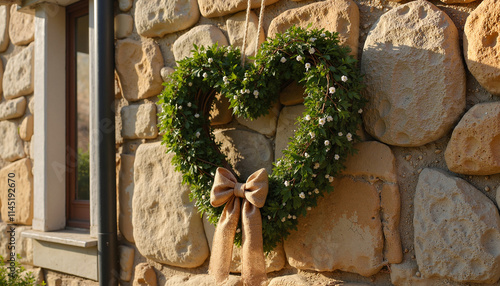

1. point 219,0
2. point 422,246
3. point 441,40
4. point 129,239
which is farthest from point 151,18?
point 422,246

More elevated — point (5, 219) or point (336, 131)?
point (336, 131)

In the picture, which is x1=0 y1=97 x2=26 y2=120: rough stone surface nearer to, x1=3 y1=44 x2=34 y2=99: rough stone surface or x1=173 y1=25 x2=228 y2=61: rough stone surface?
x1=3 y1=44 x2=34 y2=99: rough stone surface

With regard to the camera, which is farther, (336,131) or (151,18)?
(151,18)

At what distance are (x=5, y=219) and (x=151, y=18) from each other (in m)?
1.95

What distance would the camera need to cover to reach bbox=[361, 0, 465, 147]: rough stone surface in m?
Result: 1.63

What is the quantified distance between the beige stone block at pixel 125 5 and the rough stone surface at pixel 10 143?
134 centimetres

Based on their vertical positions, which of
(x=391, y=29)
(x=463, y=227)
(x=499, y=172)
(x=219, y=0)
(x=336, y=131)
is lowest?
(x=463, y=227)

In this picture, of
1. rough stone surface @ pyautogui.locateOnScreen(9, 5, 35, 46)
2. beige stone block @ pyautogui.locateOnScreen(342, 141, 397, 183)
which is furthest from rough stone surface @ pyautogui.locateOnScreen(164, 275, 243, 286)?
rough stone surface @ pyautogui.locateOnScreen(9, 5, 35, 46)

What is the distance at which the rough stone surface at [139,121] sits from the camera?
2.48 meters

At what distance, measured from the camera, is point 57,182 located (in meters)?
3.05

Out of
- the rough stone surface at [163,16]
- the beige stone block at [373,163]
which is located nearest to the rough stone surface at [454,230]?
the beige stone block at [373,163]

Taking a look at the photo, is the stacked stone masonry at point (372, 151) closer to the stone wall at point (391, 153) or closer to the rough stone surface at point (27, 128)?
the stone wall at point (391, 153)

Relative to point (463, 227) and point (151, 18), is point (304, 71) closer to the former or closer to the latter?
point (463, 227)

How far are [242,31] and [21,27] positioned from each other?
2028mm
